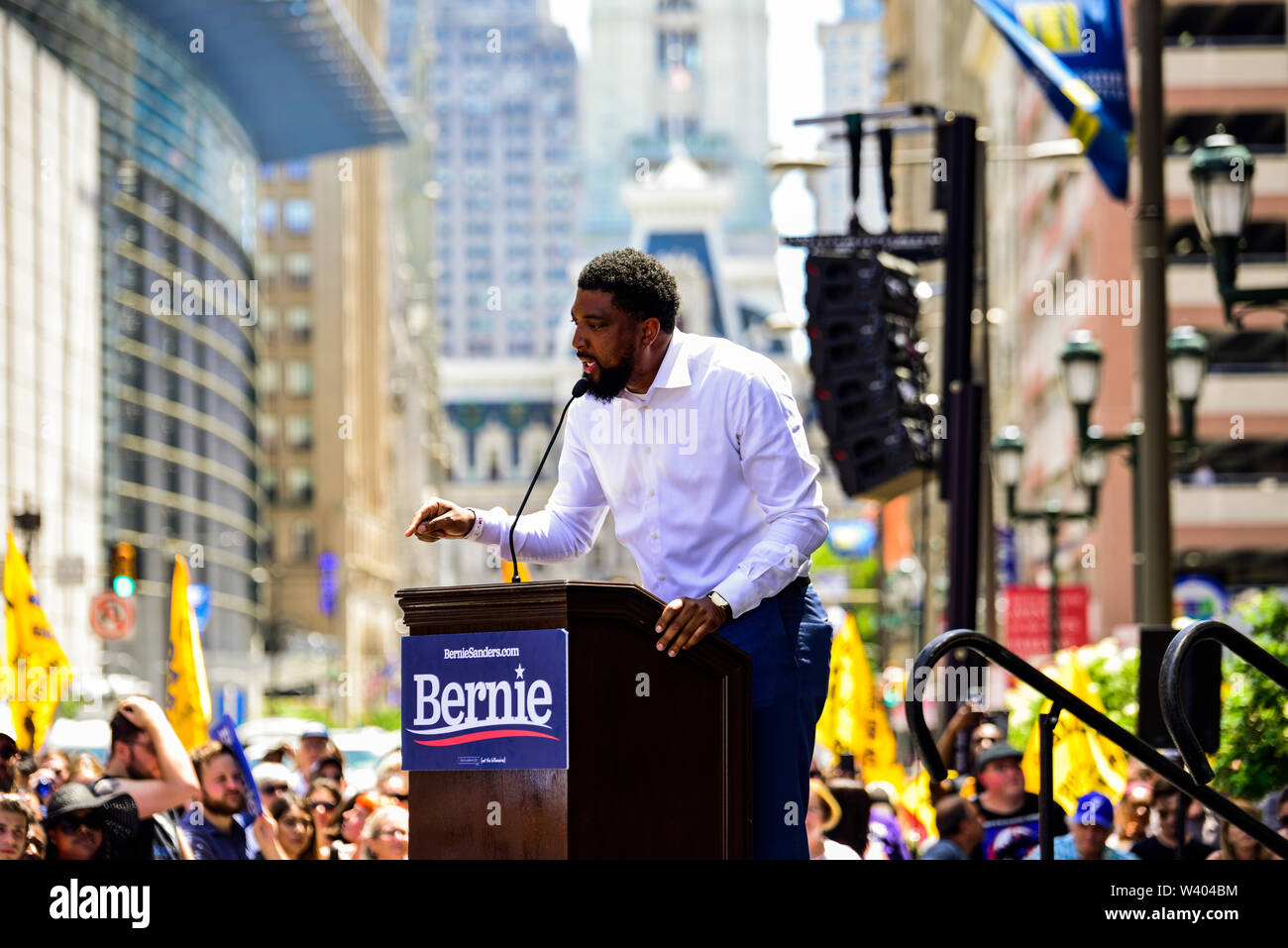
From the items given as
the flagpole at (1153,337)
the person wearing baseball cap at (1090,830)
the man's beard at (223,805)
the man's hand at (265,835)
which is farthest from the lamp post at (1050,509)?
the man's beard at (223,805)

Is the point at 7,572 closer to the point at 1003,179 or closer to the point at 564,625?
the point at 564,625

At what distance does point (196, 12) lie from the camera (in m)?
77.8

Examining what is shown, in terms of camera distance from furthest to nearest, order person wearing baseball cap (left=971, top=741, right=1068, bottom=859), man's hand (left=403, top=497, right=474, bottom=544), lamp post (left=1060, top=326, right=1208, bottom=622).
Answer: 1. lamp post (left=1060, top=326, right=1208, bottom=622)
2. person wearing baseball cap (left=971, top=741, right=1068, bottom=859)
3. man's hand (left=403, top=497, right=474, bottom=544)

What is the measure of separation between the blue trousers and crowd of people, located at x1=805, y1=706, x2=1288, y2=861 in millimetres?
2666

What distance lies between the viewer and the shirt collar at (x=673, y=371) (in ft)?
18.9

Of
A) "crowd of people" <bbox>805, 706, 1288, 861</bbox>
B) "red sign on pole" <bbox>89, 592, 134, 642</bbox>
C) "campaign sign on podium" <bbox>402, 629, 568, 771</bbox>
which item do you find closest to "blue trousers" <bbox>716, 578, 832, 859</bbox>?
"campaign sign on podium" <bbox>402, 629, 568, 771</bbox>

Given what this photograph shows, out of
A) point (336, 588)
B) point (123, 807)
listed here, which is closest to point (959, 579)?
point (123, 807)

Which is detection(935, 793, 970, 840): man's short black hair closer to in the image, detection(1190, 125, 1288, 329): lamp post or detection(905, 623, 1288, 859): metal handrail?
detection(905, 623, 1288, 859): metal handrail

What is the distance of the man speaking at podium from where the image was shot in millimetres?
5574

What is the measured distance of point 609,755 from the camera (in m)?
5.11

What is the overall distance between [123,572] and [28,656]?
30.6ft

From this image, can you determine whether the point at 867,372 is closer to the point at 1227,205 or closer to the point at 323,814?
the point at 1227,205

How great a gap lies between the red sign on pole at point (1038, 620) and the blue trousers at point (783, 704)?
2014 cm

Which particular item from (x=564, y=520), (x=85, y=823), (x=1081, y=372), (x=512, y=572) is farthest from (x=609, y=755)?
(x=1081, y=372)
